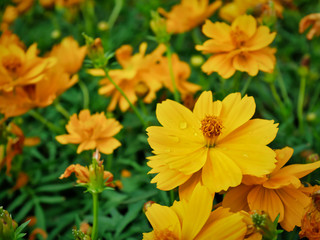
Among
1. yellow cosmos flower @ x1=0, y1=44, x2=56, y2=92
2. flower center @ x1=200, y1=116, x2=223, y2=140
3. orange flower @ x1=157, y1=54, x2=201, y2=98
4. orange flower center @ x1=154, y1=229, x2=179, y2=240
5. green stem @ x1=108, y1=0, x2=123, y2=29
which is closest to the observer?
orange flower center @ x1=154, y1=229, x2=179, y2=240

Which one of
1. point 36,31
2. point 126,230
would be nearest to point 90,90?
point 36,31

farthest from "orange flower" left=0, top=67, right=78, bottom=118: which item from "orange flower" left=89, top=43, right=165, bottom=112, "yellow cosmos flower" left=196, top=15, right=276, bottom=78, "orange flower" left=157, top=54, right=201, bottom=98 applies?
"yellow cosmos flower" left=196, top=15, right=276, bottom=78

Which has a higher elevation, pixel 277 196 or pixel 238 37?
pixel 238 37

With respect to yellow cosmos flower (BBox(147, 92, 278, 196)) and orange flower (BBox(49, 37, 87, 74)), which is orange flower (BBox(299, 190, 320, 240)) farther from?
orange flower (BBox(49, 37, 87, 74))

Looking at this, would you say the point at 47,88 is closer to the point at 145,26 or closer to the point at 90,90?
the point at 90,90

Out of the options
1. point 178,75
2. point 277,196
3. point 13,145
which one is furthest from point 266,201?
point 13,145

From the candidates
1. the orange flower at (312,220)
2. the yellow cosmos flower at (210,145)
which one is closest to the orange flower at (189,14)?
the yellow cosmos flower at (210,145)

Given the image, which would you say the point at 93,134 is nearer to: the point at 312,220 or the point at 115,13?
the point at 312,220
